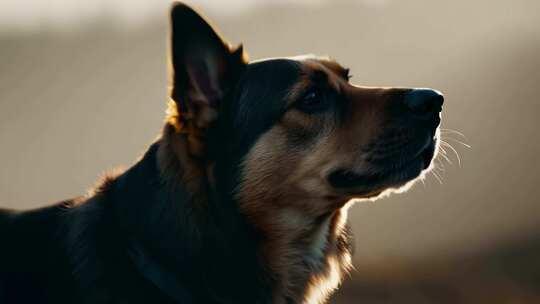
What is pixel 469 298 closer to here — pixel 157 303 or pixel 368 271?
pixel 368 271

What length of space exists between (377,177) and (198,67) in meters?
1.37

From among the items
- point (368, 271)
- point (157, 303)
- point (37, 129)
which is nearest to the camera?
point (157, 303)

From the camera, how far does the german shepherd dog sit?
12.0ft

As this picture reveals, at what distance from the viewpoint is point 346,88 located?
441 cm

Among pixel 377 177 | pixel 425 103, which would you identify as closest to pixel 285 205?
pixel 377 177

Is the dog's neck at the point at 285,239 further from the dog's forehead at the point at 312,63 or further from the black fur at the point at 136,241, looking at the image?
the dog's forehead at the point at 312,63

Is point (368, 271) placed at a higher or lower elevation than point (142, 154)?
lower

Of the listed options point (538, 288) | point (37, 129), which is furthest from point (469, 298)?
point (37, 129)

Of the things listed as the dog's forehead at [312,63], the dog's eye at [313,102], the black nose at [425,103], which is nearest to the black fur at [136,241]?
the dog's eye at [313,102]

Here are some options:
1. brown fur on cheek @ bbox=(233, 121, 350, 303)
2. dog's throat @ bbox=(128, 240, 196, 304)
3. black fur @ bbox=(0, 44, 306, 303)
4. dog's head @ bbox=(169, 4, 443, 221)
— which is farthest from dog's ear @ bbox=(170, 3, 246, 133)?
dog's throat @ bbox=(128, 240, 196, 304)

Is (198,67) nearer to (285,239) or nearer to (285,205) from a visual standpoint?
(285,205)

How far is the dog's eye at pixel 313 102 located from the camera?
13.7ft

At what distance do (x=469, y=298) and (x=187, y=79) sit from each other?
1134 cm

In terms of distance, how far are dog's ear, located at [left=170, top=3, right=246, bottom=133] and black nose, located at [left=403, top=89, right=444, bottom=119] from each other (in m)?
1.17
